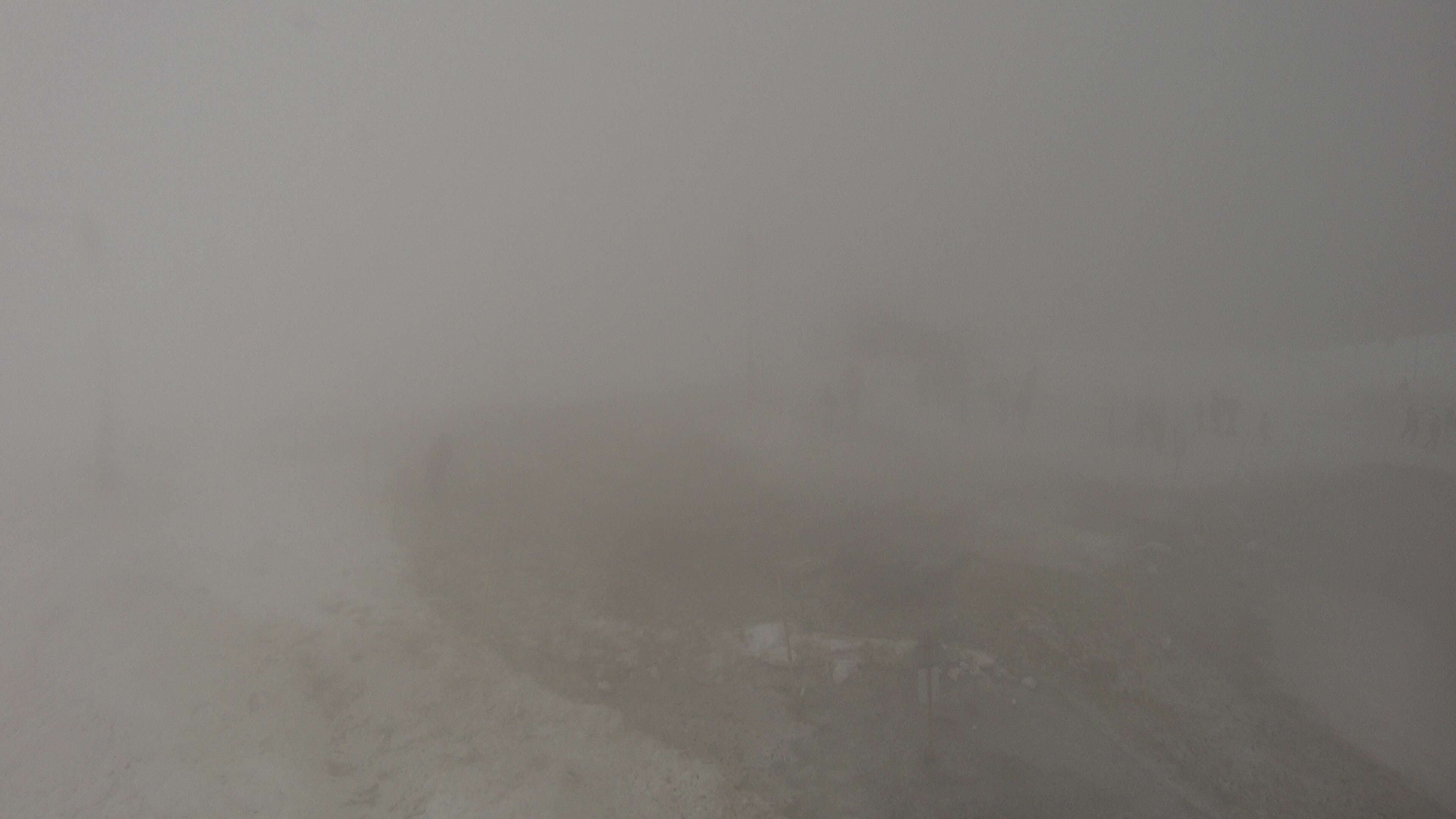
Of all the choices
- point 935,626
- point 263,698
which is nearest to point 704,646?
point 935,626

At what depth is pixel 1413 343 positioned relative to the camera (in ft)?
168

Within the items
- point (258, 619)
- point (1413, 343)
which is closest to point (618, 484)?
point (258, 619)

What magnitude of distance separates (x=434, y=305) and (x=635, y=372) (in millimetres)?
43435

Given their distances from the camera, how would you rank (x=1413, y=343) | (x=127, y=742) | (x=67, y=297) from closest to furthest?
(x=127, y=742) < (x=1413, y=343) < (x=67, y=297)

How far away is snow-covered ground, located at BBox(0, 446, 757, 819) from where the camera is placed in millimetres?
15172

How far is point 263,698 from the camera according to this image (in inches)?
711

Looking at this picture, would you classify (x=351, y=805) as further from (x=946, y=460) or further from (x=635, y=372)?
(x=635, y=372)

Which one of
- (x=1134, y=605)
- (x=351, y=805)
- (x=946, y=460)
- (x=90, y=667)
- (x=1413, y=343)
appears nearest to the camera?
(x=351, y=805)

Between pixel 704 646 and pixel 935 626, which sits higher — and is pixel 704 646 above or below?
below

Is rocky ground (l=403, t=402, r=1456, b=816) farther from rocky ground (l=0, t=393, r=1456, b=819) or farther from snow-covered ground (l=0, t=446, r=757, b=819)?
snow-covered ground (l=0, t=446, r=757, b=819)

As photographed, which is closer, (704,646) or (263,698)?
(263,698)

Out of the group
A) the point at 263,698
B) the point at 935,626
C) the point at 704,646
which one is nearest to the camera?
the point at 263,698

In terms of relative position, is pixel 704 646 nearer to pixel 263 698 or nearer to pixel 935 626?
pixel 935 626

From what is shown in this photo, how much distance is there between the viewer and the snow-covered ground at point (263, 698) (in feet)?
49.8
